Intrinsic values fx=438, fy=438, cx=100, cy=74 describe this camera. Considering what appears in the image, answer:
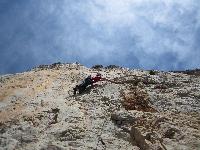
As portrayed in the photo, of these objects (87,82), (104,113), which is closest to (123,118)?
(104,113)

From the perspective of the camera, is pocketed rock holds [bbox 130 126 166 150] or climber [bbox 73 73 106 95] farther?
climber [bbox 73 73 106 95]

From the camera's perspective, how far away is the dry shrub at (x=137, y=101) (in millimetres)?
27723

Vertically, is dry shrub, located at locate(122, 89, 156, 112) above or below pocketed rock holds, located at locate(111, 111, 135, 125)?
above

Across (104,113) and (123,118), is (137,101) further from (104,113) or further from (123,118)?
(123,118)

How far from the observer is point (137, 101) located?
1135 inches

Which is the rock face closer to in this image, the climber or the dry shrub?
the dry shrub

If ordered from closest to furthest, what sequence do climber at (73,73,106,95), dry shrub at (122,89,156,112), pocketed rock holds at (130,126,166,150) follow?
1. pocketed rock holds at (130,126,166,150)
2. dry shrub at (122,89,156,112)
3. climber at (73,73,106,95)

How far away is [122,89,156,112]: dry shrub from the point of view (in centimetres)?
2772

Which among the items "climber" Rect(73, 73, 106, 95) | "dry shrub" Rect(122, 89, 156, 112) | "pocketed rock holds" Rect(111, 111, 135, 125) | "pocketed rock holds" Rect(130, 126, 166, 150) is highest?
"climber" Rect(73, 73, 106, 95)

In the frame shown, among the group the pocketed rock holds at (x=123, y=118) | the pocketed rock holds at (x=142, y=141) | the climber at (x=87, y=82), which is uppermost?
the climber at (x=87, y=82)

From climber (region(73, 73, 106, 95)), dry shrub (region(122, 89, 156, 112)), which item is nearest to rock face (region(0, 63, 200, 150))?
dry shrub (region(122, 89, 156, 112))

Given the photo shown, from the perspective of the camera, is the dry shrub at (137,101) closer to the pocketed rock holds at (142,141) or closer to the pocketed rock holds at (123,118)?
the pocketed rock holds at (123,118)

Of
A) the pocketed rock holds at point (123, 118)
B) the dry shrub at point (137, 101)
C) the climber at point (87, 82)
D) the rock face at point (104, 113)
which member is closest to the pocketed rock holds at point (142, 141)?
the rock face at point (104, 113)

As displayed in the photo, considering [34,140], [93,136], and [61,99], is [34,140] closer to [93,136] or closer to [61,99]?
[93,136]
